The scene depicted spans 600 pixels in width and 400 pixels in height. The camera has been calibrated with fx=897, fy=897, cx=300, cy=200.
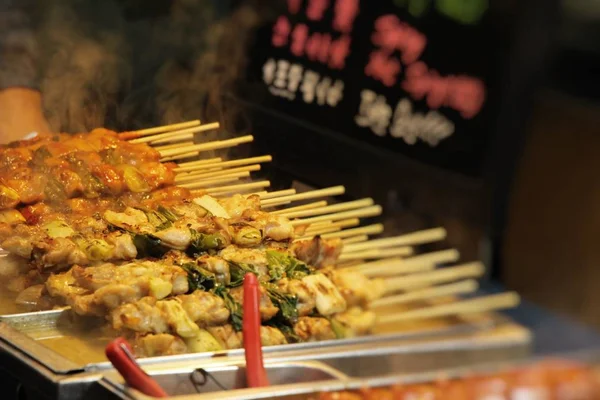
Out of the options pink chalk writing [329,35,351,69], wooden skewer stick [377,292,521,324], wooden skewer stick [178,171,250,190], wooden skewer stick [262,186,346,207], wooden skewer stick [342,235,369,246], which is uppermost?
pink chalk writing [329,35,351,69]

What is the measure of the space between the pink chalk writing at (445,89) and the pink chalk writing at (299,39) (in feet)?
3.54

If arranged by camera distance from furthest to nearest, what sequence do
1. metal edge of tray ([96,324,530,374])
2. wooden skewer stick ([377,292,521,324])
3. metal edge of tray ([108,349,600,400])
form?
metal edge of tray ([96,324,530,374])
metal edge of tray ([108,349,600,400])
wooden skewer stick ([377,292,521,324])

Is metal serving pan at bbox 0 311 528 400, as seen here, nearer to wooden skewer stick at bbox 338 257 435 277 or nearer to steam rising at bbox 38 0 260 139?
wooden skewer stick at bbox 338 257 435 277

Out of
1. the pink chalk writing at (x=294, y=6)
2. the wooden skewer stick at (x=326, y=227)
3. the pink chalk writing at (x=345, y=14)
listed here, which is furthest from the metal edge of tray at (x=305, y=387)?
the pink chalk writing at (x=294, y=6)

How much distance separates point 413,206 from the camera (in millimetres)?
2717

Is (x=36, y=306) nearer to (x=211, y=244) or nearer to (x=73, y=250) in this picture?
(x=73, y=250)

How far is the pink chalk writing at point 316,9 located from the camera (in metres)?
4.07

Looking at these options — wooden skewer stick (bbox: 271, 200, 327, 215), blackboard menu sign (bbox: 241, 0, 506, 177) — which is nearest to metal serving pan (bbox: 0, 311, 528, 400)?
blackboard menu sign (bbox: 241, 0, 506, 177)

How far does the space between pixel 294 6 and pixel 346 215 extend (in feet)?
4.36

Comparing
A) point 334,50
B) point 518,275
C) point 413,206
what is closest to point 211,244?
point 413,206

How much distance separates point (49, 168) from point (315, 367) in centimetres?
171

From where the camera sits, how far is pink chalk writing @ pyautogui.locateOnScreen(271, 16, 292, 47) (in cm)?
439

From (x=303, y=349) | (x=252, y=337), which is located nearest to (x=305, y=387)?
(x=252, y=337)

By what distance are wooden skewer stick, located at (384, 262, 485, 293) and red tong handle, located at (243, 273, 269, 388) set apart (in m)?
0.49
